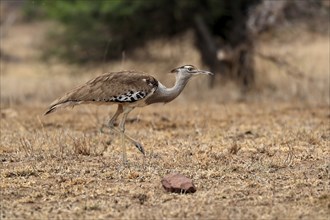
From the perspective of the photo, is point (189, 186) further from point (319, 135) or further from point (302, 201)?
point (319, 135)

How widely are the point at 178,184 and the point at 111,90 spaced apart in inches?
64.2

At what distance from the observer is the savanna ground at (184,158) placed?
571 cm

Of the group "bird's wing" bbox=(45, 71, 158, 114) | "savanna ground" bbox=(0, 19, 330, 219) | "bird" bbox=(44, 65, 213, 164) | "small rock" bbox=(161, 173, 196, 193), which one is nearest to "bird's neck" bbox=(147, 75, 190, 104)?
"bird" bbox=(44, 65, 213, 164)

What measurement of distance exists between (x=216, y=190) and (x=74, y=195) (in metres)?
1.10

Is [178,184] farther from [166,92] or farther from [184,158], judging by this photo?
[166,92]

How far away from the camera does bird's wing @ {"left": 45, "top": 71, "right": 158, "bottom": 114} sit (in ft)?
24.0

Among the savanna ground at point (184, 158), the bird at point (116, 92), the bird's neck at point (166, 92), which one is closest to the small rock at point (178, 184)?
the savanna ground at point (184, 158)

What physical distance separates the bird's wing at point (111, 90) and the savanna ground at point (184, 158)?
1.67ft

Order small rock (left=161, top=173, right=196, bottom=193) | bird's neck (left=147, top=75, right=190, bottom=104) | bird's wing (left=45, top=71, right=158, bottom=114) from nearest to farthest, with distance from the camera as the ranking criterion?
1. small rock (left=161, top=173, right=196, bottom=193)
2. bird's wing (left=45, top=71, right=158, bottom=114)
3. bird's neck (left=147, top=75, right=190, bottom=104)

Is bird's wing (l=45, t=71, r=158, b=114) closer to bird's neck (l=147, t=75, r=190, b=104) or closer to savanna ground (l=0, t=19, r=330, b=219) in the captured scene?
bird's neck (l=147, t=75, r=190, b=104)

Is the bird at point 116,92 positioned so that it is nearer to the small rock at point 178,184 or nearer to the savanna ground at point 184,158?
the savanna ground at point 184,158

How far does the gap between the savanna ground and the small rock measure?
0.07 metres

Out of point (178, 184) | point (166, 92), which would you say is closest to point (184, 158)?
point (166, 92)

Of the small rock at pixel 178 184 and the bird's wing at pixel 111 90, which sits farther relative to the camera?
the bird's wing at pixel 111 90
